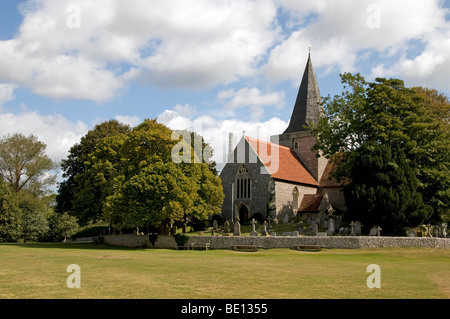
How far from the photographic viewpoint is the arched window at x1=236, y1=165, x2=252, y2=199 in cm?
4822

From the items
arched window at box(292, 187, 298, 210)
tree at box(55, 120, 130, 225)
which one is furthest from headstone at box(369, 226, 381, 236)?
tree at box(55, 120, 130, 225)

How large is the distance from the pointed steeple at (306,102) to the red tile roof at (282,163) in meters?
3.72

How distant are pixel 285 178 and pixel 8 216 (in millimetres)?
28999

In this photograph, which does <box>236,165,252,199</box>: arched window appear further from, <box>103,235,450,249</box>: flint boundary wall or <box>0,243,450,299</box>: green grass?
<box>0,243,450,299</box>: green grass

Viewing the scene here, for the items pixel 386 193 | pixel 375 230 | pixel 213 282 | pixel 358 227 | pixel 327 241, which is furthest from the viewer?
pixel 358 227

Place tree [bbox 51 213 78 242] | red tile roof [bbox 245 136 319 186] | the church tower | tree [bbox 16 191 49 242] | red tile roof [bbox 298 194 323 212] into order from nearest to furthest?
red tile roof [bbox 298 194 323 212] → red tile roof [bbox 245 136 319 186] → tree [bbox 16 191 49 242] → tree [bbox 51 213 78 242] → the church tower

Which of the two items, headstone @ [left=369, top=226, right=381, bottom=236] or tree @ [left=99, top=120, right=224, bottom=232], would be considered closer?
headstone @ [left=369, top=226, right=381, bottom=236]

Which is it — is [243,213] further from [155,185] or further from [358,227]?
[155,185]

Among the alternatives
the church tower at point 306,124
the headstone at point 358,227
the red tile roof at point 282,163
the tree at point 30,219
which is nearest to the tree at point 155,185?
the red tile roof at point 282,163

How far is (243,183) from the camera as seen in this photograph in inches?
1916

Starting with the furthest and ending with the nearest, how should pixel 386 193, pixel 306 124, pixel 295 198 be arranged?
pixel 306 124 < pixel 295 198 < pixel 386 193

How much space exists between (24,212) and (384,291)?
44.5 m

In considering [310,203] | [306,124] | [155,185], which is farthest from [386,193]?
[306,124]

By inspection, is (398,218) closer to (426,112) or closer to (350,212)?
(350,212)
